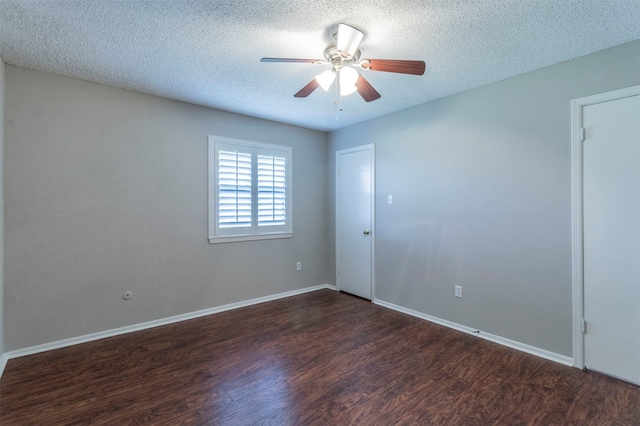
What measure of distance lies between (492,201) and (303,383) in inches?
92.6

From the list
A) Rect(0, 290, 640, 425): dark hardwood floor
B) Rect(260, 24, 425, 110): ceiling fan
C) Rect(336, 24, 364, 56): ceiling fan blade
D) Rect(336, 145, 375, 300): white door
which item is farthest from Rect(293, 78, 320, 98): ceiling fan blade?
Rect(0, 290, 640, 425): dark hardwood floor

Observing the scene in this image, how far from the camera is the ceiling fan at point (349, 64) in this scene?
191cm

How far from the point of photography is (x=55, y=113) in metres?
2.69

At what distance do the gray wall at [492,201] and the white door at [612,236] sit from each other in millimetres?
135

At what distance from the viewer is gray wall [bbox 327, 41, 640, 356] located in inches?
96.5

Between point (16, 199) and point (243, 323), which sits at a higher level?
point (16, 199)

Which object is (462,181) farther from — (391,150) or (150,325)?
(150,325)

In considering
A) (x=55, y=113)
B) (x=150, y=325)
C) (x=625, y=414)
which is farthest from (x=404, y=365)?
(x=55, y=113)

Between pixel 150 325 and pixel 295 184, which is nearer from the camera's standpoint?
pixel 150 325

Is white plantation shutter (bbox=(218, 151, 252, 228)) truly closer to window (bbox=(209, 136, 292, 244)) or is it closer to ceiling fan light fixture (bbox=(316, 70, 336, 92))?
window (bbox=(209, 136, 292, 244))

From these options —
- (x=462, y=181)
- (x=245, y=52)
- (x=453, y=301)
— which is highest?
A: (x=245, y=52)

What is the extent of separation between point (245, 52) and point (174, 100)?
147cm

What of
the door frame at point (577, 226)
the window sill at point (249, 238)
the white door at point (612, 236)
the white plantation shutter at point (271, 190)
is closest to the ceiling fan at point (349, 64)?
the door frame at point (577, 226)

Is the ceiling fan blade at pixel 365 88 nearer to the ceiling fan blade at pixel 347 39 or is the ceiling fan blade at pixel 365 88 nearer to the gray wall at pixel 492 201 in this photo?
the ceiling fan blade at pixel 347 39
